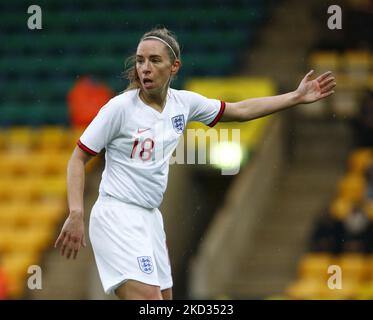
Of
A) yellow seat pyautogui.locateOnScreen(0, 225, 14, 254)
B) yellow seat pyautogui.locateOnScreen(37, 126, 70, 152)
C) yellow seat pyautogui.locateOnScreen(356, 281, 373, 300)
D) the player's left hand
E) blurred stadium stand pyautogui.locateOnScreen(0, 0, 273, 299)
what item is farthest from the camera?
yellow seat pyautogui.locateOnScreen(37, 126, 70, 152)

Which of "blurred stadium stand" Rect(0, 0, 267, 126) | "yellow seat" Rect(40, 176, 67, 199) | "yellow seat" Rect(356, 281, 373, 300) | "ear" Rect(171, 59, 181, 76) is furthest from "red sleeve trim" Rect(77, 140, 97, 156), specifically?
"blurred stadium stand" Rect(0, 0, 267, 126)

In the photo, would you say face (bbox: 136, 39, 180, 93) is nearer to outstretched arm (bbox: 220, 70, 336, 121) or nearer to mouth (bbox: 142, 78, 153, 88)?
mouth (bbox: 142, 78, 153, 88)

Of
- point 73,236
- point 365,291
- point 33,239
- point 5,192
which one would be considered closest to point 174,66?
point 73,236

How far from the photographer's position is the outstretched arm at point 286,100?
24.0 ft

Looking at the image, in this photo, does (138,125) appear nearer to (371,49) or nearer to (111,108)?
(111,108)

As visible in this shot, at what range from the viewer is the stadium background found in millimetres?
13070

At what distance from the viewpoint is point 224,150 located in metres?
12.2

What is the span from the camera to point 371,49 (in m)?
15.2

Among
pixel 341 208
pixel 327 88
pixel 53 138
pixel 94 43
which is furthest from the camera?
pixel 94 43

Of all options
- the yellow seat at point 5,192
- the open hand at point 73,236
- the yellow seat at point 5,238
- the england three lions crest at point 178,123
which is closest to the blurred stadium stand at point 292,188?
the yellow seat at point 5,238

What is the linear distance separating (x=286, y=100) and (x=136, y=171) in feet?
3.23

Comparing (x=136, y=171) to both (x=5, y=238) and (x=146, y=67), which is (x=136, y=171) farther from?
(x=5, y=238)
